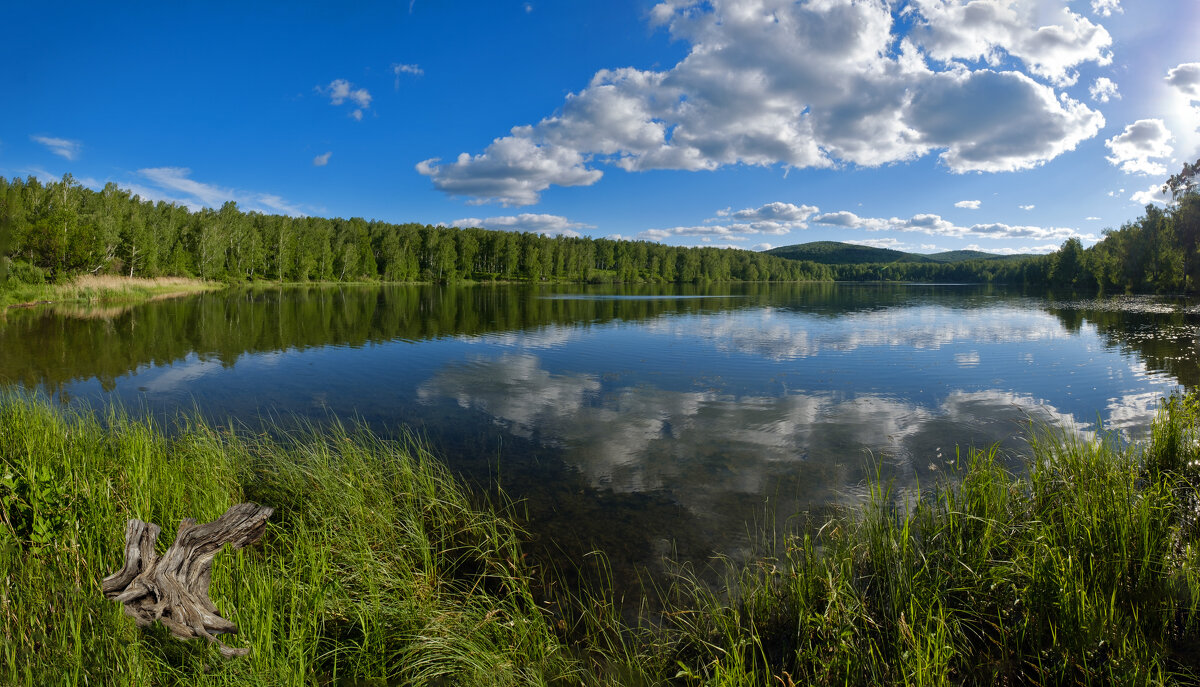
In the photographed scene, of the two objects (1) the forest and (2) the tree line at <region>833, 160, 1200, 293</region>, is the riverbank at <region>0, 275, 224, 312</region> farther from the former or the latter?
(2) the tree line at <region>833, 160, 1200, 293</region>

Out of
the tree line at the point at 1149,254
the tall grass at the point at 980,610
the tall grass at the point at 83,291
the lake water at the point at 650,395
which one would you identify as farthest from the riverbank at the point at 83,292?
the tree line at the point at 1149,254

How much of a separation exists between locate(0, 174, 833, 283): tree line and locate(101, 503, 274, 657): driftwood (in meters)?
28.0

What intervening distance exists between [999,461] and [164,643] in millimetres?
11676

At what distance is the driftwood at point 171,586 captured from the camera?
3668 mm

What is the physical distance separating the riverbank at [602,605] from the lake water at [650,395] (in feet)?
4.68

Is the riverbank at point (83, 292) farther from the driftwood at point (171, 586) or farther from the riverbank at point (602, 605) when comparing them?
the driftwood at point (171, 586)

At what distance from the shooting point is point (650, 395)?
15250 millimetres

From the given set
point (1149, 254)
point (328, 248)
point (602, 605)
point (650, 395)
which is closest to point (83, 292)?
point (650, 395)

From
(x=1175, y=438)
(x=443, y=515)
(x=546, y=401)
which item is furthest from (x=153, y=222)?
(x=1175, y=438)

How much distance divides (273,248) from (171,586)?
366ft

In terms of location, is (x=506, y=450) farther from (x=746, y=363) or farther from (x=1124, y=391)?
(x=1124, y=391)

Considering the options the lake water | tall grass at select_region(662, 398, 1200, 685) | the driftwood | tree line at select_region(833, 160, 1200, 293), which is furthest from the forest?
tall grass at select_region(662, 398, 1200, 685)

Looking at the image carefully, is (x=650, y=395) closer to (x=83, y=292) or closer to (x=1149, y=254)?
(x=83, y=292)

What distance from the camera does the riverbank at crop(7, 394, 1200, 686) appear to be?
12.3 feet
